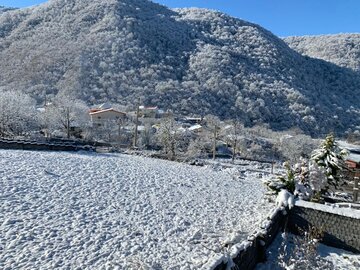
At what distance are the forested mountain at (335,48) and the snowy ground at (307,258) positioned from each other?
119 meters

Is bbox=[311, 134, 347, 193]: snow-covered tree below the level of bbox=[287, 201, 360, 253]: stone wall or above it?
above

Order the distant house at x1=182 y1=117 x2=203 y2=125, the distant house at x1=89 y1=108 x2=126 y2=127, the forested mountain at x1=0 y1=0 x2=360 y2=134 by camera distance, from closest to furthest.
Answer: the distant house at x1=89 y1=108 x2=126 y2=127, the distant house at x1=182 y1=117 x2=203 y2=125, the forested mountain at x1=0 y1=0 x2=360 y2=134

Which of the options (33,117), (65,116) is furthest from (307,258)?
(65,116)

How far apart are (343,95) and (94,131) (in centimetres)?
7312

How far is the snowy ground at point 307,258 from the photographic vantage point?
28.1 ft

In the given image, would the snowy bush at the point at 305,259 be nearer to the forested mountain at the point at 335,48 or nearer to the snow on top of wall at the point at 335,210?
the snow on top of wall at the point at 335,210

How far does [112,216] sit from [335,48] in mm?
141432

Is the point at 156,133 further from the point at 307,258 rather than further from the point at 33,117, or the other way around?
the point at 307,258

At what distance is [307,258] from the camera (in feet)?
27.3

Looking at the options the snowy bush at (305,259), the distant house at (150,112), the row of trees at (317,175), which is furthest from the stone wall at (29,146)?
the distant house at (150,112)

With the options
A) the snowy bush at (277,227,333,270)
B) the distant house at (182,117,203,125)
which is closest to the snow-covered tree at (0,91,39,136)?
the distant house at (182,117,203,125)

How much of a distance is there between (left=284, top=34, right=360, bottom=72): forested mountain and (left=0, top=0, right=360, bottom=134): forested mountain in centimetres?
1580

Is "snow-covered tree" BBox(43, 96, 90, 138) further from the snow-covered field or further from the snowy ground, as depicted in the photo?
the snowy ground

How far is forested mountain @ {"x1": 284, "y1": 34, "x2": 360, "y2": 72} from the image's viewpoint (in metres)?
123
